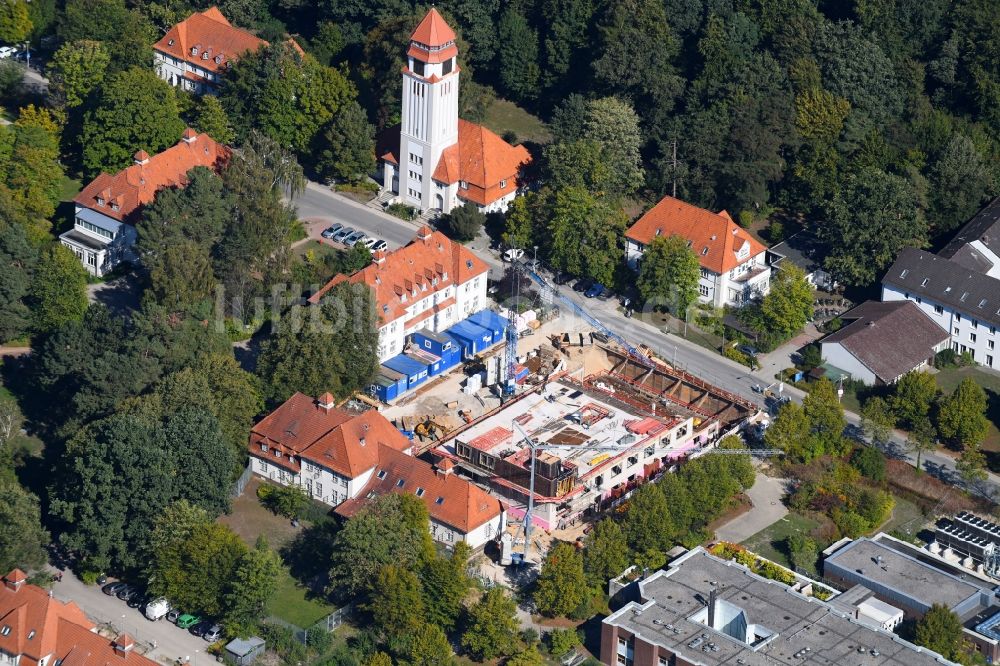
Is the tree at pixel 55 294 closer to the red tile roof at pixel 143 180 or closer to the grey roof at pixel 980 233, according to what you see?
the red tile roof at pixel 143 180

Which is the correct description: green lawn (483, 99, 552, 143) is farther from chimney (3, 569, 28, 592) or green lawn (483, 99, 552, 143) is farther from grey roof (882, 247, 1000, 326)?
chimney (3, 569, 28, 592)

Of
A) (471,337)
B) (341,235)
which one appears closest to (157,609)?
(471,337)

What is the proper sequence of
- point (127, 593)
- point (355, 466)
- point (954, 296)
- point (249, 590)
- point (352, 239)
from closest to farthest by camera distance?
1. point (249, 590)
2. point (127, 593)
3. point (355, 466)
4. point (954, 296)
5. point (352, 239)

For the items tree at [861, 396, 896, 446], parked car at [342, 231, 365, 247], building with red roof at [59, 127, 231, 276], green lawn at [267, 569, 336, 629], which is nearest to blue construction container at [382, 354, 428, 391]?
parked car at [342, 231, 365, 247]

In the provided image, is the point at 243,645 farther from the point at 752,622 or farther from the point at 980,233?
the point at 980,233

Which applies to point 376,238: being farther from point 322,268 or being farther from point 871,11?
point 871,11

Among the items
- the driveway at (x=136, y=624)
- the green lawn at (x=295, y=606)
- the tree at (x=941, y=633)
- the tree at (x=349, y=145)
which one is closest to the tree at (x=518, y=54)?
the tree at (x=349, y=145)
